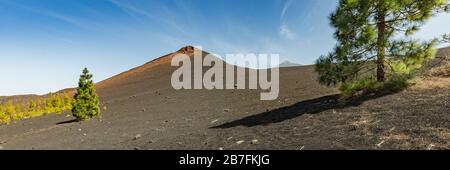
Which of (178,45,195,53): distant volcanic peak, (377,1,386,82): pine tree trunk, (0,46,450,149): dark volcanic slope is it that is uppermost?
(178,45,195,53): distant volcanic peak

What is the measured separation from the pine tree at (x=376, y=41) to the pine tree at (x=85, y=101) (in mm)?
16475

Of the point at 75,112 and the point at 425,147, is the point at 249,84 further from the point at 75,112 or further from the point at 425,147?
the point at 425,147

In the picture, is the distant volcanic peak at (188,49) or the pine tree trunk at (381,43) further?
the distant volcanic peak at (188,49)

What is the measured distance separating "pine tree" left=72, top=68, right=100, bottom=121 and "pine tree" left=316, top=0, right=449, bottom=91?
54.1ft

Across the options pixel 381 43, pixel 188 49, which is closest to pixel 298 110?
pixel 381 43

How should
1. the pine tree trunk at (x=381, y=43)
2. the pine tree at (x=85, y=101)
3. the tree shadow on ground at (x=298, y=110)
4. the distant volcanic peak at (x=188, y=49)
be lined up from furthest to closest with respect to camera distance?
the distant volcanic peak at (x=188, y=49) → the pine tree at (x=85, y=101) → the pine tree trunk at (x=381, y=43) → the tree shadow on ground at (x=298, y=110)

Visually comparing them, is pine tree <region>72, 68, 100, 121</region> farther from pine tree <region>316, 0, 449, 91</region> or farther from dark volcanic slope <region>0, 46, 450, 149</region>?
pine tree <region>316, 0, 449, 91</region>

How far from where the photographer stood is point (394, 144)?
300 inches

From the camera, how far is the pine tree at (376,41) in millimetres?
13430

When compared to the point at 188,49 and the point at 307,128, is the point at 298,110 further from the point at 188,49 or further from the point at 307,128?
the point at 188,49

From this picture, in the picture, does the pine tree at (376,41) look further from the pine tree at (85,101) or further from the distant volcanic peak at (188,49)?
the distant volcanic peak at (188,49)

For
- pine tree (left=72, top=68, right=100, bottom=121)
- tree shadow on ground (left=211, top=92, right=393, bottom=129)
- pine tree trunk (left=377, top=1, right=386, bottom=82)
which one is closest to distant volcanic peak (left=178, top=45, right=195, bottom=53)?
pine tree (left=72, top=68, right=100, bottom=121)

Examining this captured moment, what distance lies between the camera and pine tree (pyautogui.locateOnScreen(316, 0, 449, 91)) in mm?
13430

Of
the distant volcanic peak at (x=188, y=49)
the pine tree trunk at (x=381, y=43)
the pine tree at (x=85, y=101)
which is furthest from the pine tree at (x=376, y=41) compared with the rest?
the distant volcanic peak at (x=188, y=49)
